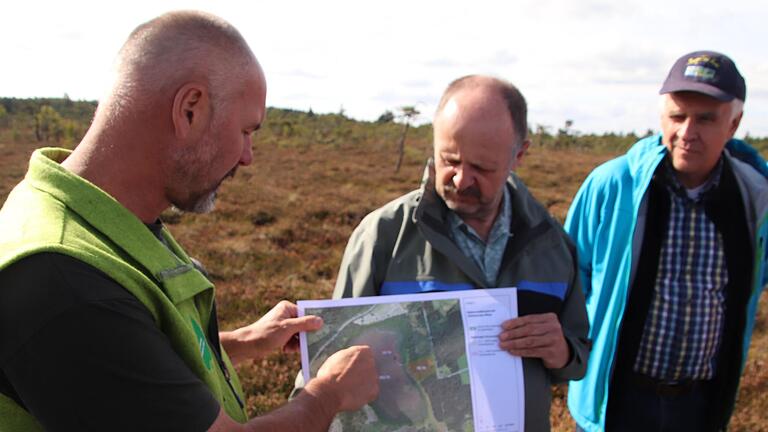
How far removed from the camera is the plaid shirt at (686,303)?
126 inches

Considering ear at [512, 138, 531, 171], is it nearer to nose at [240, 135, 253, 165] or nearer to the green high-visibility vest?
nose at [240, 135, 253, 165]

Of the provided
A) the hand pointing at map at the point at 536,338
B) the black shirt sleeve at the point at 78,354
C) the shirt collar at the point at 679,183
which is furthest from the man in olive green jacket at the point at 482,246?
the shirt collar at the point at 679,183

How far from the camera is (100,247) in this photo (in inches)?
Result: 50.9

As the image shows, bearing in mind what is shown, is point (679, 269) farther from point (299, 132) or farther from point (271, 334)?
point (299, 132)

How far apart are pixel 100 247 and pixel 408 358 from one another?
113 cm

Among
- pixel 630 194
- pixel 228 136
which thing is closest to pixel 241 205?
pixel 630 194

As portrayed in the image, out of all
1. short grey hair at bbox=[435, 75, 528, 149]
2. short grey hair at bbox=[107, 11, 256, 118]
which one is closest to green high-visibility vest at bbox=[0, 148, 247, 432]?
short grey hair at bbox=[107, 11, 256, 118]

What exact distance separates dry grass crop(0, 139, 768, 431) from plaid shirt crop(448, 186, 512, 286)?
3.13 metres

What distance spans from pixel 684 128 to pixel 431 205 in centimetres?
179

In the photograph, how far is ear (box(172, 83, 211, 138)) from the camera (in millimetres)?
1475

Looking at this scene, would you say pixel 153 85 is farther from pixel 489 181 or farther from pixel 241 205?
pixel 241 205

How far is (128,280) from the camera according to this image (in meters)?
1.28

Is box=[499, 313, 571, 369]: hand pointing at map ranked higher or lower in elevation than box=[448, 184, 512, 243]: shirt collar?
lower

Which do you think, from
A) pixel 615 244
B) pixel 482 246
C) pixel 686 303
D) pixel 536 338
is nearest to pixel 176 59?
pixel 482 246
